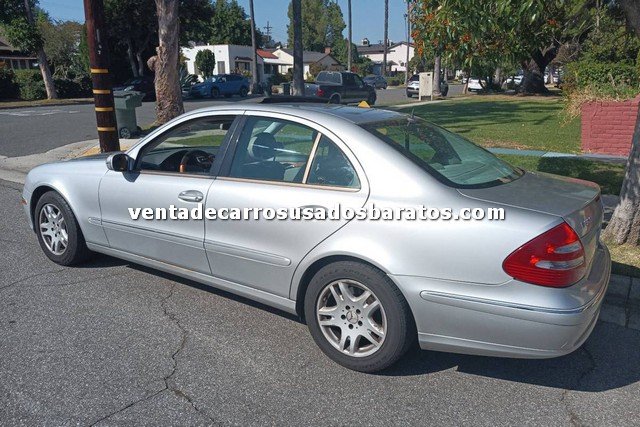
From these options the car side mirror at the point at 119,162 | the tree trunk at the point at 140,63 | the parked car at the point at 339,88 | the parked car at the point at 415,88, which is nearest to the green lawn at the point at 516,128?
the car side mirror at the point at 119,162

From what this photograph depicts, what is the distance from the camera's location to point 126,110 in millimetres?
14094

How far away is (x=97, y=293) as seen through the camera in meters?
4.61

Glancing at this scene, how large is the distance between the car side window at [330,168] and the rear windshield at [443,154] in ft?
0.87

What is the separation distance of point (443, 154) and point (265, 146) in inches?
49.1

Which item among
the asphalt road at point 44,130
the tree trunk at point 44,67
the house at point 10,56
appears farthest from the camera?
the house at point 10,56

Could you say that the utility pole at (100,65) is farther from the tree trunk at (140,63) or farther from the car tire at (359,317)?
the tree trunk at (140,63)

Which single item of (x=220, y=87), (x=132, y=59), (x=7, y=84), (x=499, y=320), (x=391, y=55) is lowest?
(x=499, y=320)

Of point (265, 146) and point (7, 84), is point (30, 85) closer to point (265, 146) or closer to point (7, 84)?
point (7, 84)

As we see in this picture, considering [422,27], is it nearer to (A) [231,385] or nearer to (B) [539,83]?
(A) [231,385]

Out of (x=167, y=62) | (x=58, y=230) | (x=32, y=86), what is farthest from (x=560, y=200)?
Result: (x=32, y=86)

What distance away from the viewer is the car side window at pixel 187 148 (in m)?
4.23

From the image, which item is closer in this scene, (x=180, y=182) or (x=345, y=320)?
(x=345, y=320)

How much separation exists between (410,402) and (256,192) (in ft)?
5.29

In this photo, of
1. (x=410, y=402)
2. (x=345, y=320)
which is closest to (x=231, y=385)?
(x=345, y=320)
